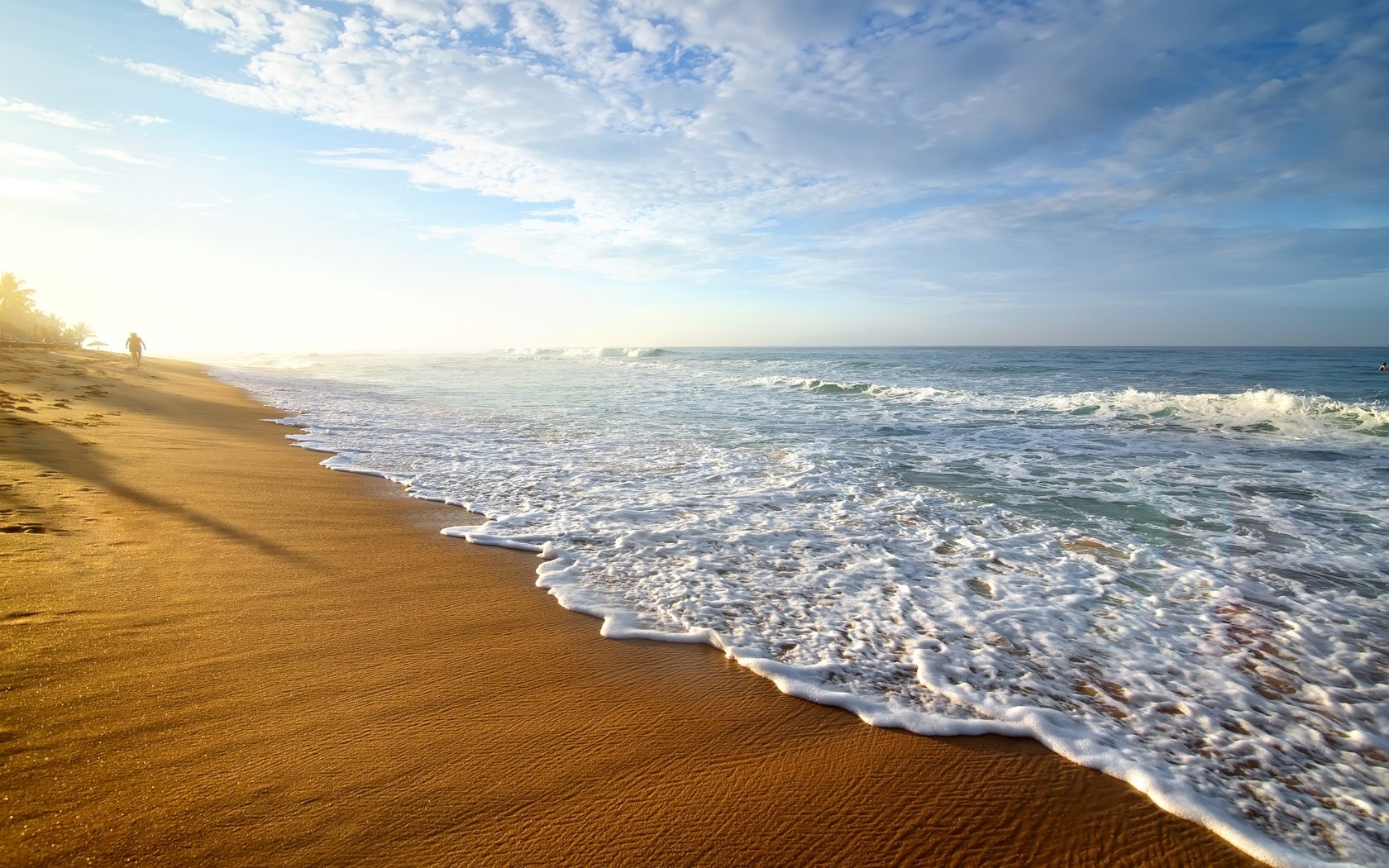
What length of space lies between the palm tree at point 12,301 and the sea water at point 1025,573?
36834mm

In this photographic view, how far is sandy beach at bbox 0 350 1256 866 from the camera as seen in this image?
1849mm

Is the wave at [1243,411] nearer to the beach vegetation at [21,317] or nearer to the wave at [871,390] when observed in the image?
the wave at [871,390]

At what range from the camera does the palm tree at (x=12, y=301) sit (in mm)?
31703

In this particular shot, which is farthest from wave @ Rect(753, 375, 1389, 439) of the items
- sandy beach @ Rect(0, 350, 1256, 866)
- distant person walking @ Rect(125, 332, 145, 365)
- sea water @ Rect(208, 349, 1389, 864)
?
distant person walking @ Rect(125, 332, 145, 365)

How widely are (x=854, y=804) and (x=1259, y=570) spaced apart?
4.47 m

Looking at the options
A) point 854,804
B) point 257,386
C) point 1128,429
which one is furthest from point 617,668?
point 257,386

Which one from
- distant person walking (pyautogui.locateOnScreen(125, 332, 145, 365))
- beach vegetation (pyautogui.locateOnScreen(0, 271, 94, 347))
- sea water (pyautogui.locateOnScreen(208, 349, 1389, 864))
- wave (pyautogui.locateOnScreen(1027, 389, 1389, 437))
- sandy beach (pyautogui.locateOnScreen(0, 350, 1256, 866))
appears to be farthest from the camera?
beach vegetation (pyautogui.locateOnScreen(0, 271, 94, 347))

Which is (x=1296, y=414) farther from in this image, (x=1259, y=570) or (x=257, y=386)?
(x=257, y=386)

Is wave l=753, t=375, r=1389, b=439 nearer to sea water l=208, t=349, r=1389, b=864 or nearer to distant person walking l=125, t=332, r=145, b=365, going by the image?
sea water l=208, t=349, r=1389, b=864

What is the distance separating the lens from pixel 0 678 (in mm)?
2336

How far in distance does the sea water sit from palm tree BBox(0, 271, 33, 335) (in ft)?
121

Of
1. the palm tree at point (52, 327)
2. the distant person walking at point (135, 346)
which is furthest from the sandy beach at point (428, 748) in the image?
the palm tree at point (52, 327)

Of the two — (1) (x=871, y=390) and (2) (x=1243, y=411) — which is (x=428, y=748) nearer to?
(2) (x=1243, y=411)

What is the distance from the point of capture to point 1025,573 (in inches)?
171
